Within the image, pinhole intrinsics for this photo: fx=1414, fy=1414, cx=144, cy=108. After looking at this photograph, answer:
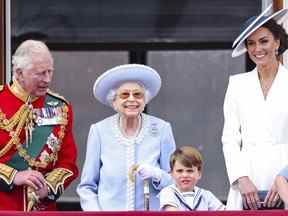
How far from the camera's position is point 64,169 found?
21.8 feet

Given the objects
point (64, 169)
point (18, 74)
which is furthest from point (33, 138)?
point (18, 74)

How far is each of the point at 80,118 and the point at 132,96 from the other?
74.3 inches

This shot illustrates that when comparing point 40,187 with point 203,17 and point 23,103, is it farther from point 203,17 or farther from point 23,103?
point 203,17

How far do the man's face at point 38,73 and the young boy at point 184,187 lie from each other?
688 millimetres

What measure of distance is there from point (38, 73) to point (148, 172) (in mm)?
682

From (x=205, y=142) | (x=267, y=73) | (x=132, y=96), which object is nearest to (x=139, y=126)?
(x=132, y=96)

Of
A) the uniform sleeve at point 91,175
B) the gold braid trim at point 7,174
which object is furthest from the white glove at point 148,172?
the gold braid trim at point 7,174

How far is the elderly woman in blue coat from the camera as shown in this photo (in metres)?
6.59

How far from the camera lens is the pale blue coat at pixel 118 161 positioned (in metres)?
6.60

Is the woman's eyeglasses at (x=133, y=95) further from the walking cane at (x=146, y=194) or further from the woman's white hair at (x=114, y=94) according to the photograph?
the walking cane at (x=146, y=194)

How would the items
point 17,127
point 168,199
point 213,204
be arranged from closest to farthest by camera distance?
point 168,199, point 213,204, point 17,127

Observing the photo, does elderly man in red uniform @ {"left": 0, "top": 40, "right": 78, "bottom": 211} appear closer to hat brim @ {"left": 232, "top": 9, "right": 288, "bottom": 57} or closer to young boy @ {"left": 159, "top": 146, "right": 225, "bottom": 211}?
young boy @ {"left": 159, "top": 146, "right": 225, "bottom": 211}

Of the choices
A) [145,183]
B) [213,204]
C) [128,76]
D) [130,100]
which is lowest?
[213,204]

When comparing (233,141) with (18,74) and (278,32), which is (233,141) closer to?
(278,32)
